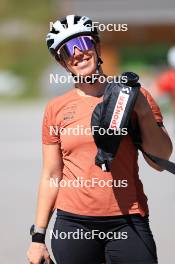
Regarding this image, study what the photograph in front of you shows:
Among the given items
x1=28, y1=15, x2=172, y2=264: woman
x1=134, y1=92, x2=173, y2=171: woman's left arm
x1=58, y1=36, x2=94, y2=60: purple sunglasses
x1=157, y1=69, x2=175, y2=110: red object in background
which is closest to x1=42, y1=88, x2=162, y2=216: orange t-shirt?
x1=28, y1=15, x2=172, y2=264: woman

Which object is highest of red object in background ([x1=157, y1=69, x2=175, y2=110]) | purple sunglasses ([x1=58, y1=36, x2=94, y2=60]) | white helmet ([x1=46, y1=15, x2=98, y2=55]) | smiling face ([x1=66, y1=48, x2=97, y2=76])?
white helmet ([x1=46, y1=15, x2=98, y2=55])

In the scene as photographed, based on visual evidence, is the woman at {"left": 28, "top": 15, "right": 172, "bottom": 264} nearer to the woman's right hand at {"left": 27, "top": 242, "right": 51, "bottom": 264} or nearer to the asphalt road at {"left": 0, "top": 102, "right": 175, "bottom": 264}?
the woman's right hand at {"left": 27, "top": 242, "right": 51, "bottom": 264}

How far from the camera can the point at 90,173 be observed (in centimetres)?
415

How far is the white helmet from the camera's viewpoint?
4.20 metres

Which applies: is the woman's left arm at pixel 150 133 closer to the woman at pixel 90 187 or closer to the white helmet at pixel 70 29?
the woman at pixel 90 187

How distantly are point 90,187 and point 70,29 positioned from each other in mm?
781

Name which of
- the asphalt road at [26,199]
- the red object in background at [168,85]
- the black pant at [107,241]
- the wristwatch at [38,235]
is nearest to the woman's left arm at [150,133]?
the black pant at [107,241]

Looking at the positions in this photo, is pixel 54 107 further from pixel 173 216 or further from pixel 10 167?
pixel 10 167

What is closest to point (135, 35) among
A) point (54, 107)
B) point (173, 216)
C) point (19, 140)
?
point (19, 140)

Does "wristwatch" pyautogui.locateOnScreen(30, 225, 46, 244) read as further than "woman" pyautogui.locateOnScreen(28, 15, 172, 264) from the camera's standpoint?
Yes

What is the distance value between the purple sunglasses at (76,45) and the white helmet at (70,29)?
0.8 inches

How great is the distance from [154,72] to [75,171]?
121 feet

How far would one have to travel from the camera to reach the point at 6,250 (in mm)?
8055

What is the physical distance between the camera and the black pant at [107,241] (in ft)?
13.5
